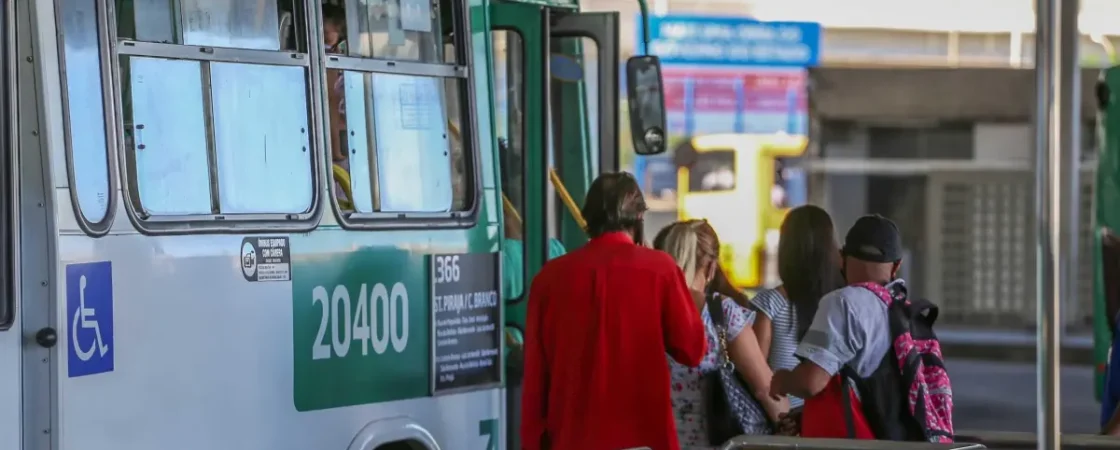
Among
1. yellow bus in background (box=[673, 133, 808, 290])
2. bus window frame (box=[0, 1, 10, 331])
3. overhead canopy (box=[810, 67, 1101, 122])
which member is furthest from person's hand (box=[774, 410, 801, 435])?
yellow bus in background (box=[673, 133, 808, 290])

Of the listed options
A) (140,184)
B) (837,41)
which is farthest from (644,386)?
(837,41)

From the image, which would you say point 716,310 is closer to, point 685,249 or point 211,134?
point 685,249

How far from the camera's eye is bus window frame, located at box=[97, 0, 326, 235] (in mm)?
5043

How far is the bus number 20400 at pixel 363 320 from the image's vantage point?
582 centimetres

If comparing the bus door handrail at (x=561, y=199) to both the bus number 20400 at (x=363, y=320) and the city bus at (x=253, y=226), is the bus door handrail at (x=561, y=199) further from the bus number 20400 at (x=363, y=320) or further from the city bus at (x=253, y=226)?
the bus number 20400 at (x=363, y=320)

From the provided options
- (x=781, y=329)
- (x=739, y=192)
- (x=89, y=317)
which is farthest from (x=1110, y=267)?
(x=739, y=192)

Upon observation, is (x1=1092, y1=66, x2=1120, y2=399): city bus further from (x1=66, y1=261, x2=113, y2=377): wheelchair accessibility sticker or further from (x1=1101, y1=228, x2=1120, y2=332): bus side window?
(x1=66, y1=261, x2=113, y2=377): wheelchair accessibility sticker

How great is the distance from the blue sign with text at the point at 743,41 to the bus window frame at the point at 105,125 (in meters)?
17.2

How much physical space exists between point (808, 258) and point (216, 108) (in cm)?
238

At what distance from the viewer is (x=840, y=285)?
6828 mm

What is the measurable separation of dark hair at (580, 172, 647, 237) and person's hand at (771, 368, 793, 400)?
2.51 ft

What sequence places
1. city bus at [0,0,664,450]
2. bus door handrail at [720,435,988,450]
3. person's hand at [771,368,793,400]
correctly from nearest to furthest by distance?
bus door handrail at [720,435,988,450] → city bus at [0,0,664,450] → person's hand at [771,368,793,400]

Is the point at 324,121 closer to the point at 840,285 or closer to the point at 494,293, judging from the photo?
the point at 494,293

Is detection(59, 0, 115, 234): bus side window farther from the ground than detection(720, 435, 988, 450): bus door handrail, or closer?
farther from the ground
